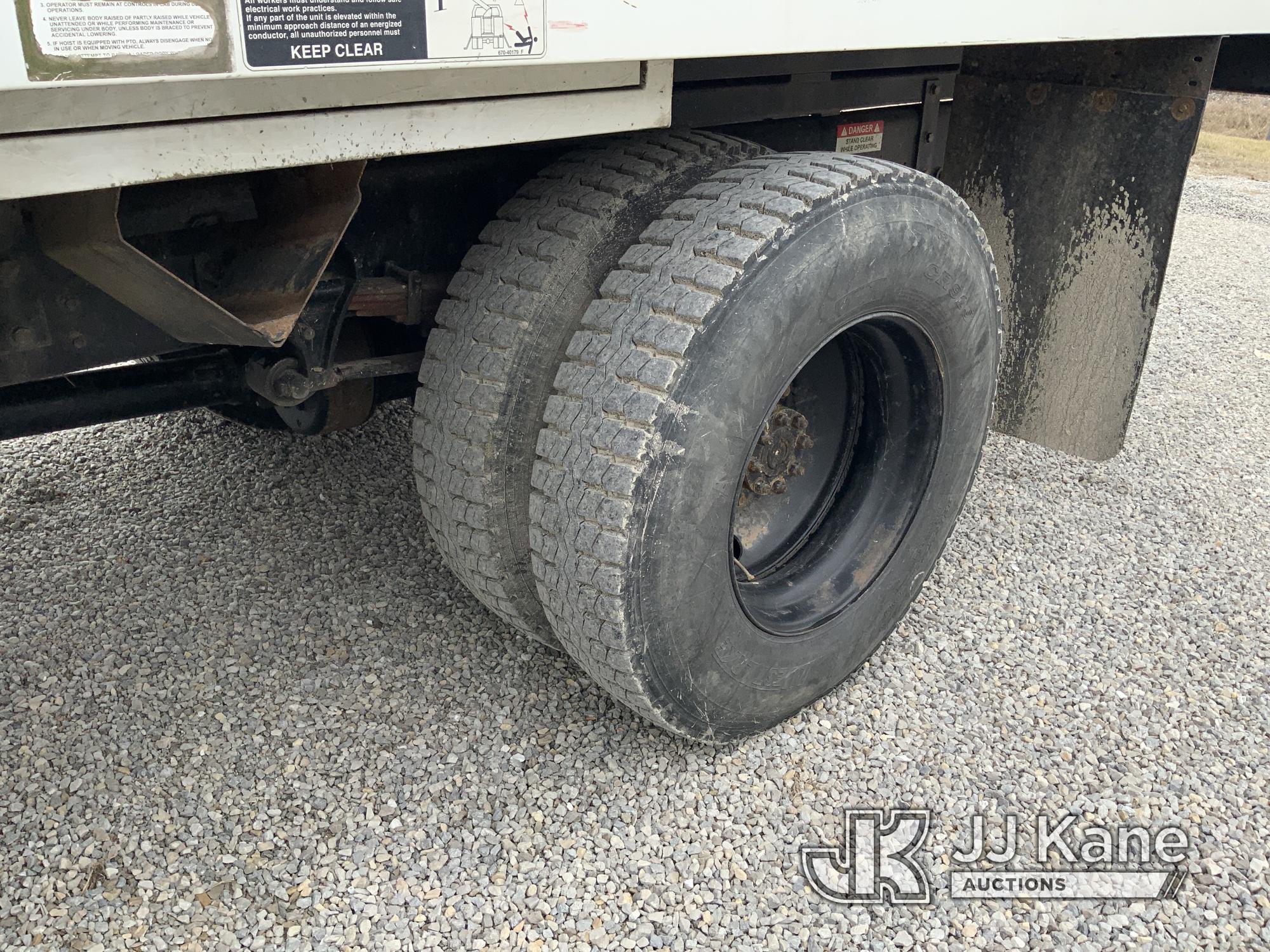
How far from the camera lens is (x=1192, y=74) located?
2695 millimetres

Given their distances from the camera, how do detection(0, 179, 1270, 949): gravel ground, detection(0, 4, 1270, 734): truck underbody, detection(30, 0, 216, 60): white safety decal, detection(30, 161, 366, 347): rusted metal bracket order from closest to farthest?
detection(30, 0, 216, 60): white safety decal < detection(0, 4, 1270, 734): truck underbody < detection(30, 161, 366, 347): rusted metal bracket < detection(0, 179, 1270, 949): gravel ground

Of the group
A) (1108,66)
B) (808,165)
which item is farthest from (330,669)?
(1108,66)

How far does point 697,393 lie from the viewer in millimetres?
1739

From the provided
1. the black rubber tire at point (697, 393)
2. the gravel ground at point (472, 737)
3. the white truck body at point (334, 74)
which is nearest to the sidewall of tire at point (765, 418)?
the black rubber tire at point (697, 393)

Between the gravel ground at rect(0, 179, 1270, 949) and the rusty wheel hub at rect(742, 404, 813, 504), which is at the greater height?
the rusty wheel hub at rect(742, 404, 813, 504)

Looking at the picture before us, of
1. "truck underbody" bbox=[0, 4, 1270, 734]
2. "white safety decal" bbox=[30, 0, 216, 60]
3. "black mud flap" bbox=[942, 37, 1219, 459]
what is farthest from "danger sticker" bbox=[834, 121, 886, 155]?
"white safety decal" bbox=[30, 0, 216, 60]

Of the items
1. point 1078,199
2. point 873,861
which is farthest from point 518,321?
point 1078,199

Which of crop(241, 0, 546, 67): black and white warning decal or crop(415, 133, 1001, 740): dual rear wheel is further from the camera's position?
crop(415, 133, 1001, 740): dual rear wheel

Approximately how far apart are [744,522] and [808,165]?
869 millimetres

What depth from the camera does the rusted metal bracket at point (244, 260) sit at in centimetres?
142

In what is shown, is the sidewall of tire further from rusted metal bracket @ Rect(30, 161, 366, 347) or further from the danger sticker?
the danger sticker

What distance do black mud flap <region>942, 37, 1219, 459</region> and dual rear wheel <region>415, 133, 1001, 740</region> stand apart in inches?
33.4

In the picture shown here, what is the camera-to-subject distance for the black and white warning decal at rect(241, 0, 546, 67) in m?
1.12

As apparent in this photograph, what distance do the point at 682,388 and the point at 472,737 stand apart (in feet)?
3.06
